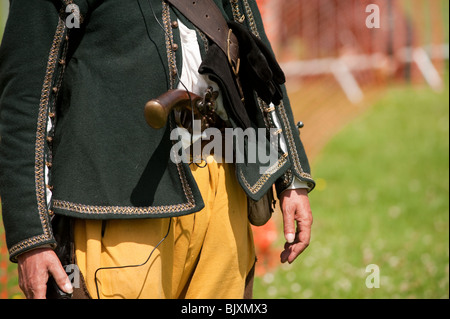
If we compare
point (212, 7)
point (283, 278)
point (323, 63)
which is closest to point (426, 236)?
point (283, 278)

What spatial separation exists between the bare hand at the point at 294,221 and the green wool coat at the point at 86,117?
0.44 meters

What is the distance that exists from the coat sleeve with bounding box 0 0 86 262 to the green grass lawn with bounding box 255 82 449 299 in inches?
107

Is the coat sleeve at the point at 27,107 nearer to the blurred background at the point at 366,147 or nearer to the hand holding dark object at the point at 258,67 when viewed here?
the hand holding dark object at the point at 258,67

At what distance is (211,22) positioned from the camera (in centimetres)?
237

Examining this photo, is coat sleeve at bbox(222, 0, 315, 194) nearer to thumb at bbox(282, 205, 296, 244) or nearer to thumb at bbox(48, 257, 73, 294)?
thumb at bbox(282, 205, 296, 244)

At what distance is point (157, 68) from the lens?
2225 mm

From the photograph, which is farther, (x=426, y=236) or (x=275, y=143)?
(x=426, y=236)

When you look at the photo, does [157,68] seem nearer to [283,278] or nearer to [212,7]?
[212,7]

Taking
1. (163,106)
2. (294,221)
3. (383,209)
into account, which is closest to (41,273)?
(163,106)

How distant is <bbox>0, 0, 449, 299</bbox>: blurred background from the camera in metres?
4.91

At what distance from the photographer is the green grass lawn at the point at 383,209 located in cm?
480

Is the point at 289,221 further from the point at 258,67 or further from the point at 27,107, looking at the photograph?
the point at 27,107

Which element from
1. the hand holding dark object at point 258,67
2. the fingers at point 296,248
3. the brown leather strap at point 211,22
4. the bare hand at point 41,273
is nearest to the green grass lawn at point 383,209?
the fingers at point 296,248
